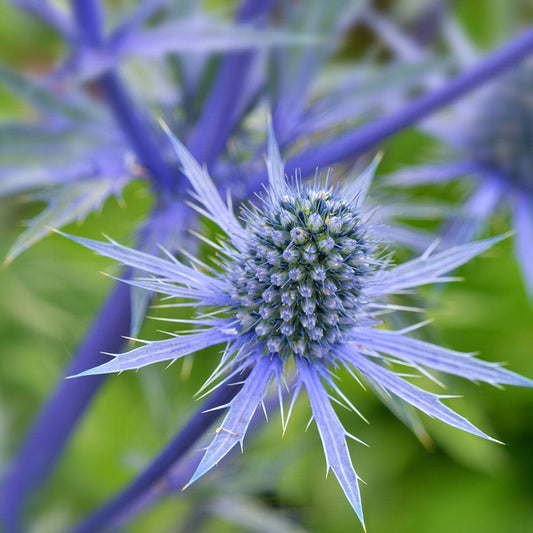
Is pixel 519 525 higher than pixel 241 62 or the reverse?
the reverse

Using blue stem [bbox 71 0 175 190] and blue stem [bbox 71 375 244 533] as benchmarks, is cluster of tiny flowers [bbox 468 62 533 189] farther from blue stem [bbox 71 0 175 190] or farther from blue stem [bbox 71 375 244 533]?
blue stem [bbox 71 375 244 533]

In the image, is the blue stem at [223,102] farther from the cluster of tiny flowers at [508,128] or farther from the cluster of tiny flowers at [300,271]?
the cluster of tiny flowers at [508,128]

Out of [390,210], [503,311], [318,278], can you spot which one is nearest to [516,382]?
[318,278]

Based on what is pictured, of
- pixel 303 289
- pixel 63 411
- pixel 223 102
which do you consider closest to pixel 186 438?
pixel 303 289

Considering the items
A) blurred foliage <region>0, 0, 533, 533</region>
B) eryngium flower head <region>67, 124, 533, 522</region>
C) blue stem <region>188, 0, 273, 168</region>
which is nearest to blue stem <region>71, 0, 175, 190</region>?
blue stem <region>188, 0, 273, 168</region>

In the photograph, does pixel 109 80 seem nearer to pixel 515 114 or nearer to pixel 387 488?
pixel 515 114

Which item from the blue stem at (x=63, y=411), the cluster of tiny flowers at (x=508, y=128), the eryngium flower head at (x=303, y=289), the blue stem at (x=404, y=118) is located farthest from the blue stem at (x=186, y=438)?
the cluster of tiny flowers at (x=508, y=128)
